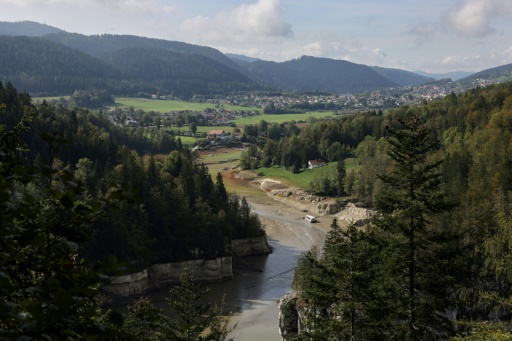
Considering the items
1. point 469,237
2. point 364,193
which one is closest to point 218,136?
point 364,193

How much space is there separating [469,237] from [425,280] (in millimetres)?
21906

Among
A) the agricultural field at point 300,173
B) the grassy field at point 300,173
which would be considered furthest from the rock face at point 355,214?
the grassy field at point 300,173

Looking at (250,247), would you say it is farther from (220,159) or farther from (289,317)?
(220,159)

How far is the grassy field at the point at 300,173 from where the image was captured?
291 ft

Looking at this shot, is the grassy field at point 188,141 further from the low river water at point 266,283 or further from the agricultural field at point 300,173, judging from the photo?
the low river water at point 266,283

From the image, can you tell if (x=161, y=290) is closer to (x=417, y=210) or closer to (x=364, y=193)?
(x=417, y=210)

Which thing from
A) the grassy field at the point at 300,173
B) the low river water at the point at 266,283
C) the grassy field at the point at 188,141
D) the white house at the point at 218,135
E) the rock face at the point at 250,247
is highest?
the white house at the point at 218,135

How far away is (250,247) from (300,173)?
41.8 metres

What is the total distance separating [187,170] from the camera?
185 feet

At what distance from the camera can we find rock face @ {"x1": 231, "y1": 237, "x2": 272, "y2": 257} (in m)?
54.3

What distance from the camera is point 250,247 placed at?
5550 centimetres

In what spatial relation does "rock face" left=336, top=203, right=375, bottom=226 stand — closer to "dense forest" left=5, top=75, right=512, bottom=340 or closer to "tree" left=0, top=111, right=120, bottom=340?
"dense forest" left=5, top=75, right=512, bottom=340

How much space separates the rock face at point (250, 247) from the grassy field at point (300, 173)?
2939 cm

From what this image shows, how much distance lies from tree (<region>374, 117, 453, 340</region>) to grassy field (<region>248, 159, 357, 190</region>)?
68.7 m
